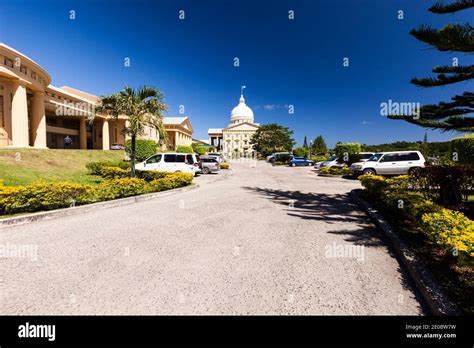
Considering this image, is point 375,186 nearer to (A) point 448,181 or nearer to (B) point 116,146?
(A) point 448,181

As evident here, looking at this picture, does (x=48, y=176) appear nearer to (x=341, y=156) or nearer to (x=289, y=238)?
(x=289, y=238)

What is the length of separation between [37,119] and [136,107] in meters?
18.5

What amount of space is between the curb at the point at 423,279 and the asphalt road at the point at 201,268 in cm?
13

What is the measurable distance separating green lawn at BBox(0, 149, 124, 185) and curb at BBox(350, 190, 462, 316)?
13596 mm

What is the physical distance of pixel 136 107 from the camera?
11.4m

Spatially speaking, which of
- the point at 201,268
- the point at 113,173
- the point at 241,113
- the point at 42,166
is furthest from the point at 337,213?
the point at 241,113

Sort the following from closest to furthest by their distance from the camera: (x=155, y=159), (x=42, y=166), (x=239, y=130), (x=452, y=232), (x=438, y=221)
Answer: (x=452, y=232) → (x=438, y=221) → (x=42, y=166) → (x=155, y=159) → (x=239, y=130)

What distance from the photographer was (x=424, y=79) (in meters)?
5.83

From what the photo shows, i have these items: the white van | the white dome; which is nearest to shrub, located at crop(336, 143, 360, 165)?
the white van

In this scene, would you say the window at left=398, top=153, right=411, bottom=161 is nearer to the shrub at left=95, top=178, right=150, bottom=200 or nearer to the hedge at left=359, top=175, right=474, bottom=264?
the hedge at left=359, top=175, right=474, bottom=264

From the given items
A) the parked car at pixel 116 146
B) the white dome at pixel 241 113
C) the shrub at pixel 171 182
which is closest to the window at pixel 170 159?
the shrub at pixel 171 182

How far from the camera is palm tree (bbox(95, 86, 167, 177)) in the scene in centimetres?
1133
